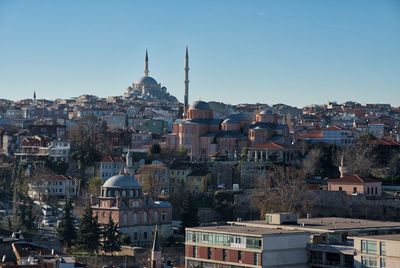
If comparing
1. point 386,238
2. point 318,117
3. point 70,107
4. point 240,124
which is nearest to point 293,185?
point 240,124

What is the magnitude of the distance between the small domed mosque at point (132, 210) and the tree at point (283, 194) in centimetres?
261

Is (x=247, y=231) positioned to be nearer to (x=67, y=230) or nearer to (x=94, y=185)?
(x=67, y=230)

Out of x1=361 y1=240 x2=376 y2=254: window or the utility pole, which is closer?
x1=361 y1=240 x2=376 y2=254: window

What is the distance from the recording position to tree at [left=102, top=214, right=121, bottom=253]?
2680 centimetres

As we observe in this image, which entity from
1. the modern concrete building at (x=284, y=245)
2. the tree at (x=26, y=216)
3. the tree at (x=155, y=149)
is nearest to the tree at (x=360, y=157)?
the tree at (x=155, y=149)

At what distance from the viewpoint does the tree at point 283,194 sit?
1224 inches

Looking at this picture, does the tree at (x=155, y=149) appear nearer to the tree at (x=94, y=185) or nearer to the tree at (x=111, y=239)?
the tree at (x=94, y=185)

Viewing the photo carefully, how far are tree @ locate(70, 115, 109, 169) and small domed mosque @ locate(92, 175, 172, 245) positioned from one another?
6539 millimetres

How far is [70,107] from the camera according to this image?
64.4m

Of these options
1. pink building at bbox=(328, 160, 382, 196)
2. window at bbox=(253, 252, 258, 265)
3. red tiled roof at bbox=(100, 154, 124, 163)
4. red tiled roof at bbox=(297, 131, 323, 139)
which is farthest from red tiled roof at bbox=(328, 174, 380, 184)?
window at bbox=(253, 252, 258, 265)

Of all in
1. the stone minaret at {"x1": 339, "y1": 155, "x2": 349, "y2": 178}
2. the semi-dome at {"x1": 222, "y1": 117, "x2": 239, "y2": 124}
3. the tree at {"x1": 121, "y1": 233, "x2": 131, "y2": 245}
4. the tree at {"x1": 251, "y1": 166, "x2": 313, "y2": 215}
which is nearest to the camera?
the tree at {"x1": 121, "y1": 233, "x2": 131, "y2": 245}

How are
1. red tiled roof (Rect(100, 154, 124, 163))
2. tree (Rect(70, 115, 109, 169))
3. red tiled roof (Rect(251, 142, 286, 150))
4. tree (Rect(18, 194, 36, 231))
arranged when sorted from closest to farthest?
1. tree (Rect(18, 194, 36, 231))
2. red tiled roof (Rect(100, 154, 124, 163))
3. tree (Rect(70, 115, 109, 169))
4. red tiled roof (Rect(251, 142, 286, 150))

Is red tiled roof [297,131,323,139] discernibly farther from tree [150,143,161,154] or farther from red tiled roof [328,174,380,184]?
red tiled roof [328,174,380,184]

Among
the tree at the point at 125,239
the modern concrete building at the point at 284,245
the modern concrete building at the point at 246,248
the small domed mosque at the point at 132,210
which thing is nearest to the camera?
the modern concrete building at the point at 284,245
